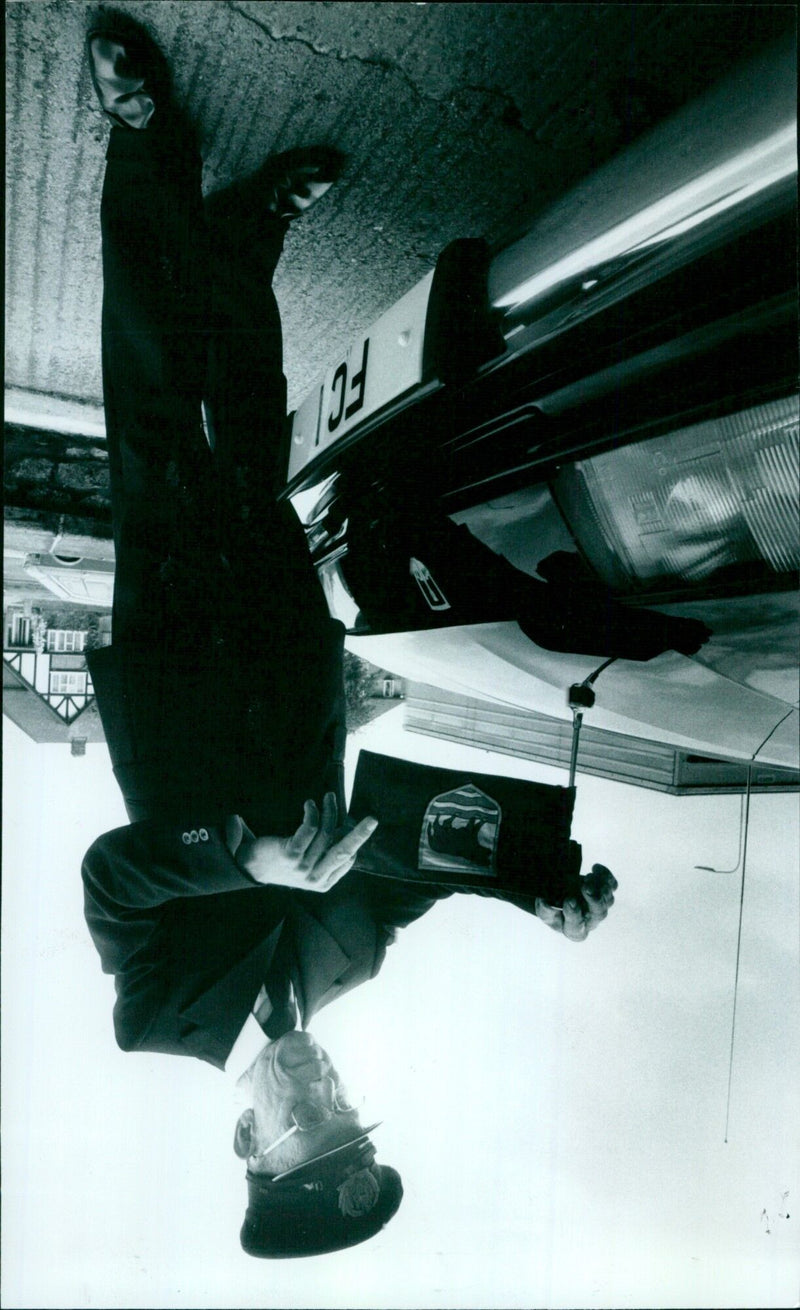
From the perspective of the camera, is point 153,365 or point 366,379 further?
point 153,365

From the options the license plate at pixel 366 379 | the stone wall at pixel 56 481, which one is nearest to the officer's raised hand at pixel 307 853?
the license plate at pixel 366 379

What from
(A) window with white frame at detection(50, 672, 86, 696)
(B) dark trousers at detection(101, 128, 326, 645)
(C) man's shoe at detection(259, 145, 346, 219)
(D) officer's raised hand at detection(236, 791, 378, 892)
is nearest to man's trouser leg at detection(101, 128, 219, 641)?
(B) dark trousers at detection(101, 128, 326, 645)

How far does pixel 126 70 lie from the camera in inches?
42.8

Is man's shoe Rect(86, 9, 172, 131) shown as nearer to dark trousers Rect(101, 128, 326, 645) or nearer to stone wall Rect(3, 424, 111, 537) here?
dark trousers Rect(101, 128, 326, 645)

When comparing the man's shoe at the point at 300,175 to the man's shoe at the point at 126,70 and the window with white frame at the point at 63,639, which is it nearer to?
the man's shoe at the point at 126,70

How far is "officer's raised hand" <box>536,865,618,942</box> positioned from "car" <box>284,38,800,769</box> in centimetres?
33

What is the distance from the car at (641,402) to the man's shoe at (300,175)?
12.8 inches

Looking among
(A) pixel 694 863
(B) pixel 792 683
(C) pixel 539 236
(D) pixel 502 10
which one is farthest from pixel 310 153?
(A) pixel 694 863

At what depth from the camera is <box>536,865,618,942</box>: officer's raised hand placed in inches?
48.3

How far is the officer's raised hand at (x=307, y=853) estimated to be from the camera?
124cm

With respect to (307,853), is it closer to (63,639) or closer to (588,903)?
(588,903)

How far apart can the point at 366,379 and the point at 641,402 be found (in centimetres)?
43

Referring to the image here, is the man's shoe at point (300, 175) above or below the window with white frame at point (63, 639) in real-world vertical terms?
above

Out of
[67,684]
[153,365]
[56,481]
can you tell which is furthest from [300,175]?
[67,684]
